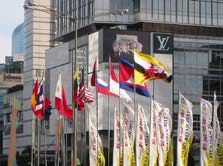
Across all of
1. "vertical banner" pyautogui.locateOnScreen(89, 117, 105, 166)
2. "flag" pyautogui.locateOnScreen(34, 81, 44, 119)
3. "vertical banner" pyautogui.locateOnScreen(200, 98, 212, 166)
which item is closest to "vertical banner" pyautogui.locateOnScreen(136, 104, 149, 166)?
"vertical banner" pyautogui.locateOnScreen(89, 117, 105, 166)

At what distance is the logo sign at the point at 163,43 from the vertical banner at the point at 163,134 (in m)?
64.7

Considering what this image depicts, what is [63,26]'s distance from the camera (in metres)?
134

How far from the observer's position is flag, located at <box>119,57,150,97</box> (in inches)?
2162

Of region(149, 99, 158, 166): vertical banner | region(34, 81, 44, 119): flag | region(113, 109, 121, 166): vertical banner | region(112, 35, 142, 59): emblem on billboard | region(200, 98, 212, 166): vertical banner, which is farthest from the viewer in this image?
region(112, 35, 142, 59): emblem on billboard

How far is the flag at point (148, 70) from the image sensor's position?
53156 mm

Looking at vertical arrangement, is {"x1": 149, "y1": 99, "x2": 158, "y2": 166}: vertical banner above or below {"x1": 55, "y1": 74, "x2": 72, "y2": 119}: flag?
below

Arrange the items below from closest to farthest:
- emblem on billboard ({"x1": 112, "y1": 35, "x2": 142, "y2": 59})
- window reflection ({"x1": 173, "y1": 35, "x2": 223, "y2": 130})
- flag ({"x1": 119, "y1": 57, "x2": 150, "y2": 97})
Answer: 1. flag ({"x1": 119, "y1": 57, "x2": 150, "y2": 97})
2. emblem on billboard ({"x1": 112, "y1": 35, "x2": 142, "y2": 59})
3. window reflection ({"x1": 173, "y1": 35, "x2": 223, "y2": 130})

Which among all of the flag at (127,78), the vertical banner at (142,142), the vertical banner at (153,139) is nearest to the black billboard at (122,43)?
the vertical banner at (142,142)

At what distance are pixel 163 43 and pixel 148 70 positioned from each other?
65.8m

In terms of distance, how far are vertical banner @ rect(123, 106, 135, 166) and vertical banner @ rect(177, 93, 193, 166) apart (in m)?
6.36

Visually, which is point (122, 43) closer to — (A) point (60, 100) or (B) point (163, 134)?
(A) point (60, 100)

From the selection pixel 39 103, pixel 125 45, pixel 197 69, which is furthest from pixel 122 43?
pixel 39 103

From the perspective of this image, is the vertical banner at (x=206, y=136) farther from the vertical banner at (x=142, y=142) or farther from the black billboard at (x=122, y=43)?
the black billboard at (x=122, y=43)

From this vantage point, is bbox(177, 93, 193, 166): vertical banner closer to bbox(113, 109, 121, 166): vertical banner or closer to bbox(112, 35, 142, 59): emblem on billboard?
bbox(113, 109, 121, 166): vertical banner
